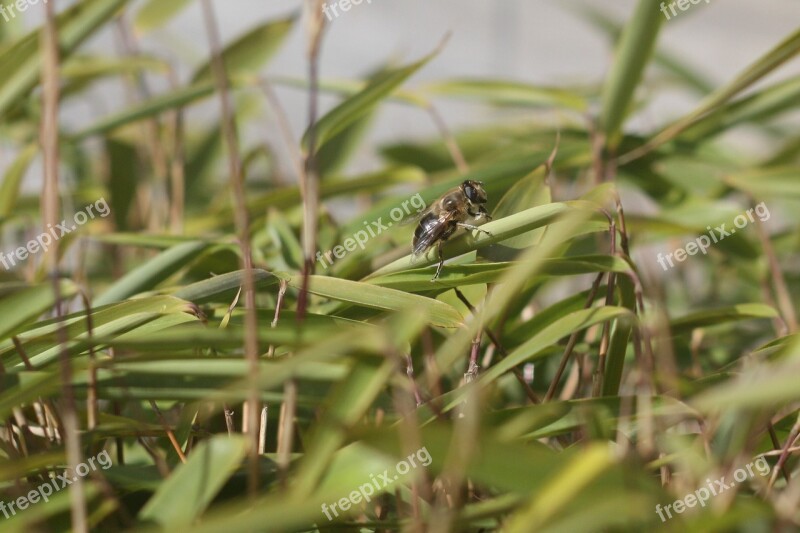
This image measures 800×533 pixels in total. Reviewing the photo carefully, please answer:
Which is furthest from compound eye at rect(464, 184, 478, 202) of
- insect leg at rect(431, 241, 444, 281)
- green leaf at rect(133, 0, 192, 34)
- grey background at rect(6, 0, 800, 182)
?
grey background at rect(6, 0, 800, 182)

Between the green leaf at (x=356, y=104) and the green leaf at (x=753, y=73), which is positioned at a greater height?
the green leaf at (x=356, y=104)

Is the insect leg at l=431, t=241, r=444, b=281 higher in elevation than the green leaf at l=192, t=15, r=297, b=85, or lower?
lower

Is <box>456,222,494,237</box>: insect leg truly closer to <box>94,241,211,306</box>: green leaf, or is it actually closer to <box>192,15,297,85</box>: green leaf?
<box>94,241,211,306</box>: green leaf

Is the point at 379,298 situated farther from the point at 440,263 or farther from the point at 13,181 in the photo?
the point at 13,181

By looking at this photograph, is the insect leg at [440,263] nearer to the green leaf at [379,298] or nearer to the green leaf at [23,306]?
the green leaf at [379,298]

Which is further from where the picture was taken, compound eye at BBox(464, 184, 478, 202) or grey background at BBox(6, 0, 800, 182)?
grey background at BBox(6, 0, 800, 182)

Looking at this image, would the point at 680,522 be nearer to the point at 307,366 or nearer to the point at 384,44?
the point at 307,366

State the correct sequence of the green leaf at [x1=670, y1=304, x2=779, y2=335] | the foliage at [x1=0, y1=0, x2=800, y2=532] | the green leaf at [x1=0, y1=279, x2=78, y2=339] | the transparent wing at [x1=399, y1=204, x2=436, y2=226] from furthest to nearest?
the transparent wing at [x1=399, y1=204, x2=436, y2=226], the green leaf at [x1=670, y1=304, x2=779, y2=335], the green leaf at [x1=0, y1=279, x2=78, y2=339], the foliage at [x1=0, y1=0, x2=800, y2=532]

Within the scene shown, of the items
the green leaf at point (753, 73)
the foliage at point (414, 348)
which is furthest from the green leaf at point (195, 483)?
the green leaf at point (753, 73)

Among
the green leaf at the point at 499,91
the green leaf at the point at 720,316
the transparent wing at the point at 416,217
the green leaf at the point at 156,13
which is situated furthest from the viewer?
the green leaf at the point at 156,13

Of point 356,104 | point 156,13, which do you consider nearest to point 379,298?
point 356,104

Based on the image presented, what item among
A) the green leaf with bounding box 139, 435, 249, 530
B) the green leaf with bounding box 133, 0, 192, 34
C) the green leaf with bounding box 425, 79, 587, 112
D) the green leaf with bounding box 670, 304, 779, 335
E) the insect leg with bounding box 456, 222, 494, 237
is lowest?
the green leaf with bounding box 670, 304, 779, 335
